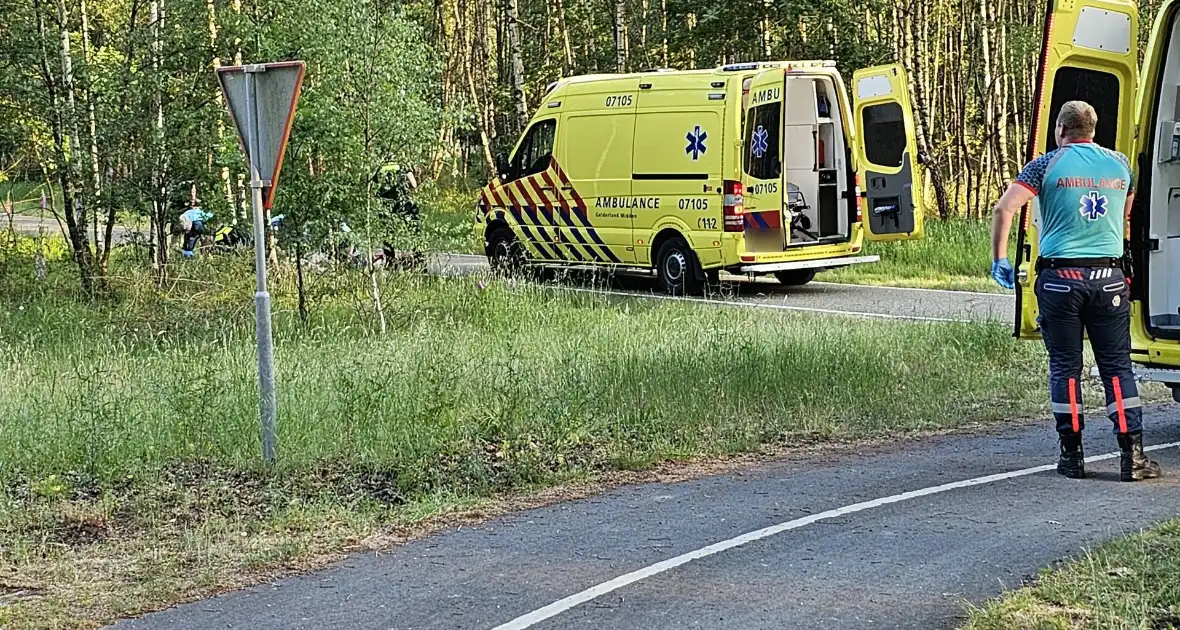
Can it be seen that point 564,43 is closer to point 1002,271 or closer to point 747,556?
point 1002,271

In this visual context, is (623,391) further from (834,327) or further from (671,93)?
(671,93)

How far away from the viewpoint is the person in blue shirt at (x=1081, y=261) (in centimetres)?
697

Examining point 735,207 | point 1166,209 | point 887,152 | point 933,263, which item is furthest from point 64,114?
point 1166,209

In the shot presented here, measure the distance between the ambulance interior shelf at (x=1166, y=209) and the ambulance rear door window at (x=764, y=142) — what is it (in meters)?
8.48

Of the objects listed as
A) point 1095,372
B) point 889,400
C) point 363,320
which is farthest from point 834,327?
point 363,320

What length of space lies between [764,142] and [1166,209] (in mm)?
8616

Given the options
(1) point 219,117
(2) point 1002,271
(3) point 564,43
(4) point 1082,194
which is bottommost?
(2) point 1002,271

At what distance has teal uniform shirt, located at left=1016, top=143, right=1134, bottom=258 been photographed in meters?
6.96

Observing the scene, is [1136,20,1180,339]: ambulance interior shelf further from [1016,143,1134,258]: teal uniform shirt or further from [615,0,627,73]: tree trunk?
[615,0,627,73]: tree trunk

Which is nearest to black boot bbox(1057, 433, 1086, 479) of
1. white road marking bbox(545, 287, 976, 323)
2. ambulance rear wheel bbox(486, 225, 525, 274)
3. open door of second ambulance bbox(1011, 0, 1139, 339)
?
open door of second ambulance bbox(1011, 0, 1139, 339)

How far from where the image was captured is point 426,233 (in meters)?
14.3

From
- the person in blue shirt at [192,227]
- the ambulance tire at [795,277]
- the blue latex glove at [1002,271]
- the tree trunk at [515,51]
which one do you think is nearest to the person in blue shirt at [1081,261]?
the blue latex glove at [1002,271]

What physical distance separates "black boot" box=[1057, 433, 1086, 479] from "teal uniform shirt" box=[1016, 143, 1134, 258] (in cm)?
97

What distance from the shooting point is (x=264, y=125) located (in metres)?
7.62
